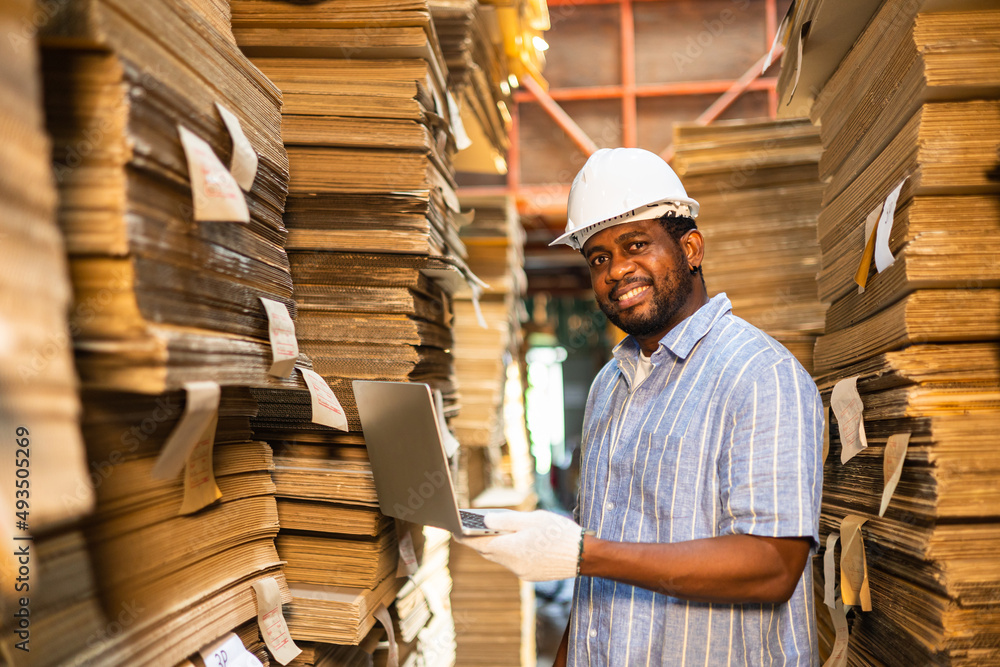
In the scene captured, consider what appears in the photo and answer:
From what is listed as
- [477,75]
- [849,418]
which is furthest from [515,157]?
[849,418]

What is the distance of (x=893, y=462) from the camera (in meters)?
1.91

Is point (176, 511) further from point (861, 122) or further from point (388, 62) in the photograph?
point (861, 122)

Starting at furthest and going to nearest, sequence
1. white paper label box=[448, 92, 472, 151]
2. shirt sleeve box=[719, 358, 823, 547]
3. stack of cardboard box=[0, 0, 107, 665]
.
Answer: white paper label box=[448, 92, 472, 151] < shirt sleeve box=[719, 358, 823, 547] < stack of cardboard box=[0, 0, 107, 665]

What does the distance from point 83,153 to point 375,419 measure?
1058 mm

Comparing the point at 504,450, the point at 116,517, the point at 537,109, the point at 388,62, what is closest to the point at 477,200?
the point at 537,109

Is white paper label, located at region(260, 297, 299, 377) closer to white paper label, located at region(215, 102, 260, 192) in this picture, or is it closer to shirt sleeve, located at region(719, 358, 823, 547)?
white paper label, located at region(215, 102, 260, 192)

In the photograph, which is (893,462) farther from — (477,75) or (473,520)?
(477,75)

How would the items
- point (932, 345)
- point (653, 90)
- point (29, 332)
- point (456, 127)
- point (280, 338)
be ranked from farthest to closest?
point (653, 90) → point (456, 127) → point (932, 345) → point (280, 338) → point (29, 332)

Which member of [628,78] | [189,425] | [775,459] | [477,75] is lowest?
[775,459]

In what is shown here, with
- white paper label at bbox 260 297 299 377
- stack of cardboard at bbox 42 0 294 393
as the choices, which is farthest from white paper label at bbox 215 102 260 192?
white paper label at bbox 260 297 299 377

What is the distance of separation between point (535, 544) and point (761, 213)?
7.86ft

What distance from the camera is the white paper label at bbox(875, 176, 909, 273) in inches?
75.9

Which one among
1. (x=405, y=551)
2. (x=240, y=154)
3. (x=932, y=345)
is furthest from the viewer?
(x=405, y=551)

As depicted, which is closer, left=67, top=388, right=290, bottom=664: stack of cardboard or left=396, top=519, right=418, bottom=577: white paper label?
left=67, top=388, right=290, bottom=664: stack of cardboard
